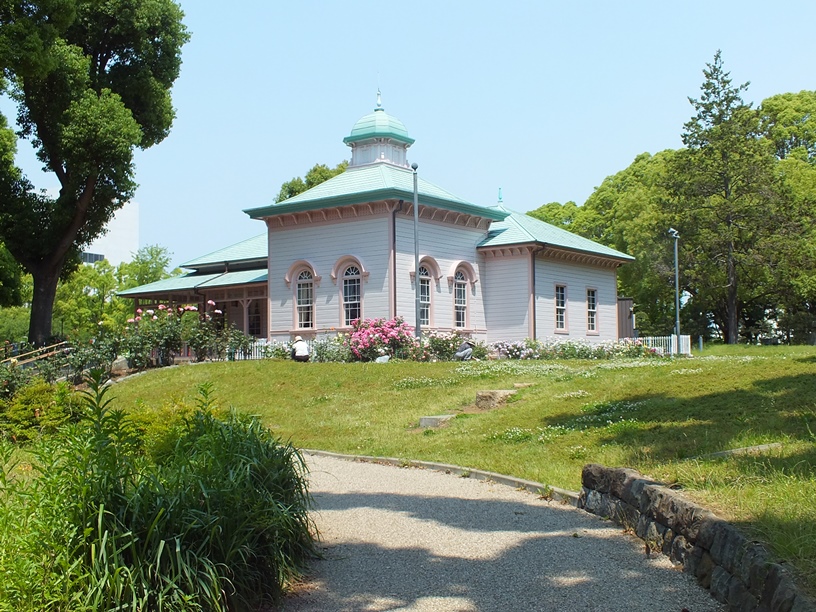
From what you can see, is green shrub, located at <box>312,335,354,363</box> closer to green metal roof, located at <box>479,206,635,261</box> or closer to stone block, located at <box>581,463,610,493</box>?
green metal roof, located at <box>479,206,635,261</box>

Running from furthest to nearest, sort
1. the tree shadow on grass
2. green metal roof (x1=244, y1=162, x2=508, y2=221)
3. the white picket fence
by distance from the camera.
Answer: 1. the white picket fence
2. green metal roof (x1=244, y1=162, x2=508, y2=221)
3. the tree shadow on grass

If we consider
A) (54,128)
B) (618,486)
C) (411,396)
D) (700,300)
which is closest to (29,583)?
(618,486)

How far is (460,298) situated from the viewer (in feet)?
104

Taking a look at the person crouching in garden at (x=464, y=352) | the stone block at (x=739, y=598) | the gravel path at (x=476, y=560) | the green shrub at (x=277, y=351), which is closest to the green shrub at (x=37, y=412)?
the gravel path at (x=476, y=560)

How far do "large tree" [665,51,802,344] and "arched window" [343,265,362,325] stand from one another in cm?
2091

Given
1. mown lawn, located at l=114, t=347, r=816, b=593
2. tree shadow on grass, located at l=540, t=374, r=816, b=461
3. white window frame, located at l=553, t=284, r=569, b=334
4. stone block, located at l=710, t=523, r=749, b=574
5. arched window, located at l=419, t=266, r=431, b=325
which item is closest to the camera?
stone block, located at l=710, t=523, r=749, b=574

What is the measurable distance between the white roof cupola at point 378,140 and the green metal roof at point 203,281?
590 cm

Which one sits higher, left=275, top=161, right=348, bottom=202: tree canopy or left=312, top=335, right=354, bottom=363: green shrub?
left=275, top=161, right=348, bottom=202: tree canopy

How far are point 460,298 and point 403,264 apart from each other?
11.0 ft

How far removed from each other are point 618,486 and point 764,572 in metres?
3.23

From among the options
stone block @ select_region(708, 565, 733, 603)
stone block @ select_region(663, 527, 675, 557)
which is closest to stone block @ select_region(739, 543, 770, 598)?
stone block @ select_region(708, 565, 733, 603)

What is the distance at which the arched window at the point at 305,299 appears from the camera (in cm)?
3098

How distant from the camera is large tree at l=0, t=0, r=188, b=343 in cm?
2895

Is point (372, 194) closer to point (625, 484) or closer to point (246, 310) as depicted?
point (246, 310)
